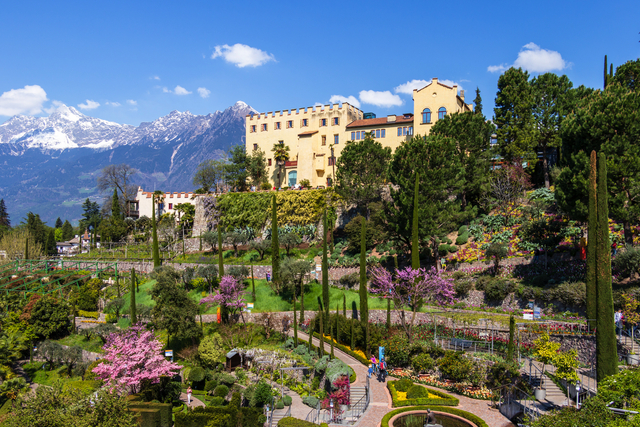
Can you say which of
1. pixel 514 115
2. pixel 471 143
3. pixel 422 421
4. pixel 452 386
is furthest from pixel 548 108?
pixel 422 421

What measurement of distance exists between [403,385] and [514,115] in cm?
3872

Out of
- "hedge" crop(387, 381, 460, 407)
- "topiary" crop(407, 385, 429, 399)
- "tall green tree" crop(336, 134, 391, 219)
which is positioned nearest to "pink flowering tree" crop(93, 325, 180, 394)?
"hedge" crop(387, 381, 460, 407)

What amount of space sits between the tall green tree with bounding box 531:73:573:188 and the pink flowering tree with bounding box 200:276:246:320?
3514 cm

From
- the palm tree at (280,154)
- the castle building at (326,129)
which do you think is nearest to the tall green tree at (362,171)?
the castle building at (326,129)

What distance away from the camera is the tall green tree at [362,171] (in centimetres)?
5128

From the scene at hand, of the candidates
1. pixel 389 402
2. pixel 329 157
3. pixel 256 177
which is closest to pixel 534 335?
pixel 389 402

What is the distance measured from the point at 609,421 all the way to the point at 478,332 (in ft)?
46.4

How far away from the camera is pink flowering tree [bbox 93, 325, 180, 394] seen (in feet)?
87.0

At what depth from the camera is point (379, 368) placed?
28.5 meters

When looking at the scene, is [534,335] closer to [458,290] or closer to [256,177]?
[458,290]

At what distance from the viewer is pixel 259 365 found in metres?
30.5

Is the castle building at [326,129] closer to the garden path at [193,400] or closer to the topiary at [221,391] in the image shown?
the garden path at [193,400]

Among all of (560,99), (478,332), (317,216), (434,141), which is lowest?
(478,332)

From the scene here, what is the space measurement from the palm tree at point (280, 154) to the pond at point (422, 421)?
48.8 meters
